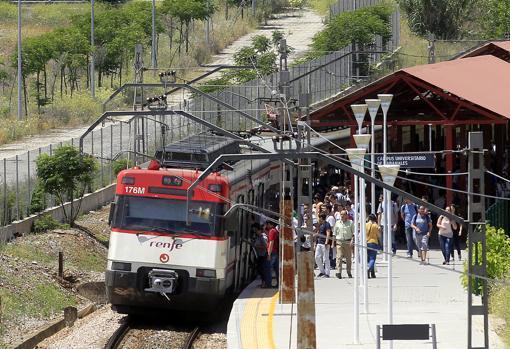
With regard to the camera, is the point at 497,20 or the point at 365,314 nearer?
the point at 365,314

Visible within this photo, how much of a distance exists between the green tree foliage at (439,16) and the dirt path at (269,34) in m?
7.16

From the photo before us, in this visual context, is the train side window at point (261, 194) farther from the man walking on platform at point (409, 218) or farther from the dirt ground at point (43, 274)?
the dirt ground at point (43, 274)

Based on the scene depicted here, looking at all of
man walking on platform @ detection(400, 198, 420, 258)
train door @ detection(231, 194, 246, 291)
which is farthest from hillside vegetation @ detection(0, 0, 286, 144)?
train door @ detection(231, 194, 246, 291)

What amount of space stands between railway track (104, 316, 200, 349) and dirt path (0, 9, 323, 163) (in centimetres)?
2631

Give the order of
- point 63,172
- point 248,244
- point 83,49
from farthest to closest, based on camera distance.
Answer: point 83,49, point 63,172, point 248,244

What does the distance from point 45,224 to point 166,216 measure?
37.5 ft

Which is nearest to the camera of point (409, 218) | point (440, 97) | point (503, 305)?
point (503, 305)

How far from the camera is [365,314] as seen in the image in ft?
83.8

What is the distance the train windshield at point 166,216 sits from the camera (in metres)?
25.0

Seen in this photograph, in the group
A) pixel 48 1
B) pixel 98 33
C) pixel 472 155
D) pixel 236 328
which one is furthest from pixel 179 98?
pixel 472 155

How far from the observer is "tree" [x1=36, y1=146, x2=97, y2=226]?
121 feet

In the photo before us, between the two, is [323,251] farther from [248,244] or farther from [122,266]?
[122,266]

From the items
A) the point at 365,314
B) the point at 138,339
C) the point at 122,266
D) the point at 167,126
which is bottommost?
the point at 138,339

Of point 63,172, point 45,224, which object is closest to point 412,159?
point 45,224
